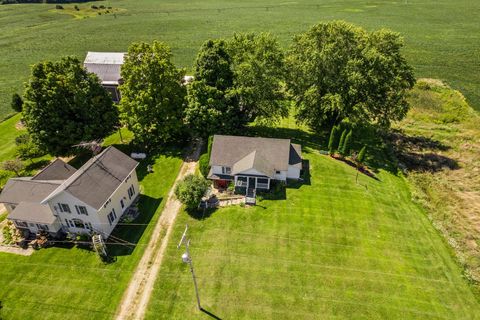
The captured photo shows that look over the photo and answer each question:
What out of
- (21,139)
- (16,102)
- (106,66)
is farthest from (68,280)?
(16,102)

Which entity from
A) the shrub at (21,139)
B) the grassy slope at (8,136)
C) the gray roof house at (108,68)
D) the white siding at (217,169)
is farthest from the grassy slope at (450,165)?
the grassy slope at (8,136)

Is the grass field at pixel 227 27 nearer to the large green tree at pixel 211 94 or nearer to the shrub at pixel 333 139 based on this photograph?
the shrub at pixel 333 139

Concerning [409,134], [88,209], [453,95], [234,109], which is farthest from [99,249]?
[453,95]

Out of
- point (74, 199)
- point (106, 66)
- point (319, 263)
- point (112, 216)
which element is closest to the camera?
point (319, 263)

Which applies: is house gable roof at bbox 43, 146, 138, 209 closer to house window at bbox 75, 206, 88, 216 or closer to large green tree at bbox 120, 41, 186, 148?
house window at bbox 75, 206, 88, 216

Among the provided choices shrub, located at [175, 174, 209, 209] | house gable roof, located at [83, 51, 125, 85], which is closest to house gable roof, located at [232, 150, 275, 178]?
shrub, located at [175, 174, 209, 209]

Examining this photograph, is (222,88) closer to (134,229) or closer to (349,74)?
(349,74)
